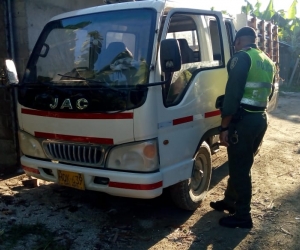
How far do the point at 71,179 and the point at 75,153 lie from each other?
276 mm

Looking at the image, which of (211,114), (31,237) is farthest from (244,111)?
(31,237)

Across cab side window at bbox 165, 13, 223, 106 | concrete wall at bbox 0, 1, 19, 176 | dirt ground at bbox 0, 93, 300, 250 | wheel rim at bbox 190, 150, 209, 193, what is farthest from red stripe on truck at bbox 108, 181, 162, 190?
concrete wall at bbox 0, 1, 19, 176

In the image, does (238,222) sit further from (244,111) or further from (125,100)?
(125,100)

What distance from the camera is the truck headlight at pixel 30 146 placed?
14.2 feet

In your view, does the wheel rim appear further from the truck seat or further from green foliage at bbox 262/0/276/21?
green foliage at bbox 262/0/276/21

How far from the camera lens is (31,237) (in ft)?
13.0

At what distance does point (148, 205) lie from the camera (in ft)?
15.7

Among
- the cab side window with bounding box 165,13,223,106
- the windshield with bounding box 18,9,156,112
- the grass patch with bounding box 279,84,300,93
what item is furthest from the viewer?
the grass patch with bounding box 279,84,300,93

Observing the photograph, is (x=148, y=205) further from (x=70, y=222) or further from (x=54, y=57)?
(x=54, y=57)

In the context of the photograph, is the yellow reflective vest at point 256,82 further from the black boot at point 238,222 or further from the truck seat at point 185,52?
the black boot at point 238,222

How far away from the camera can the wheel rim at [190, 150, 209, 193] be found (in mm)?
4633

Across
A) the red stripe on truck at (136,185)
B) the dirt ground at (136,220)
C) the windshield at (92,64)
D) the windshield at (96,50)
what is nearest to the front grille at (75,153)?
the red stripe on truck at (136,185)

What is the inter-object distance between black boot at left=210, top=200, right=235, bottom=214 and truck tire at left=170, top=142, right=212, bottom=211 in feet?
0.52

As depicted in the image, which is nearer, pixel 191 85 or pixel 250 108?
pixel 250 108
